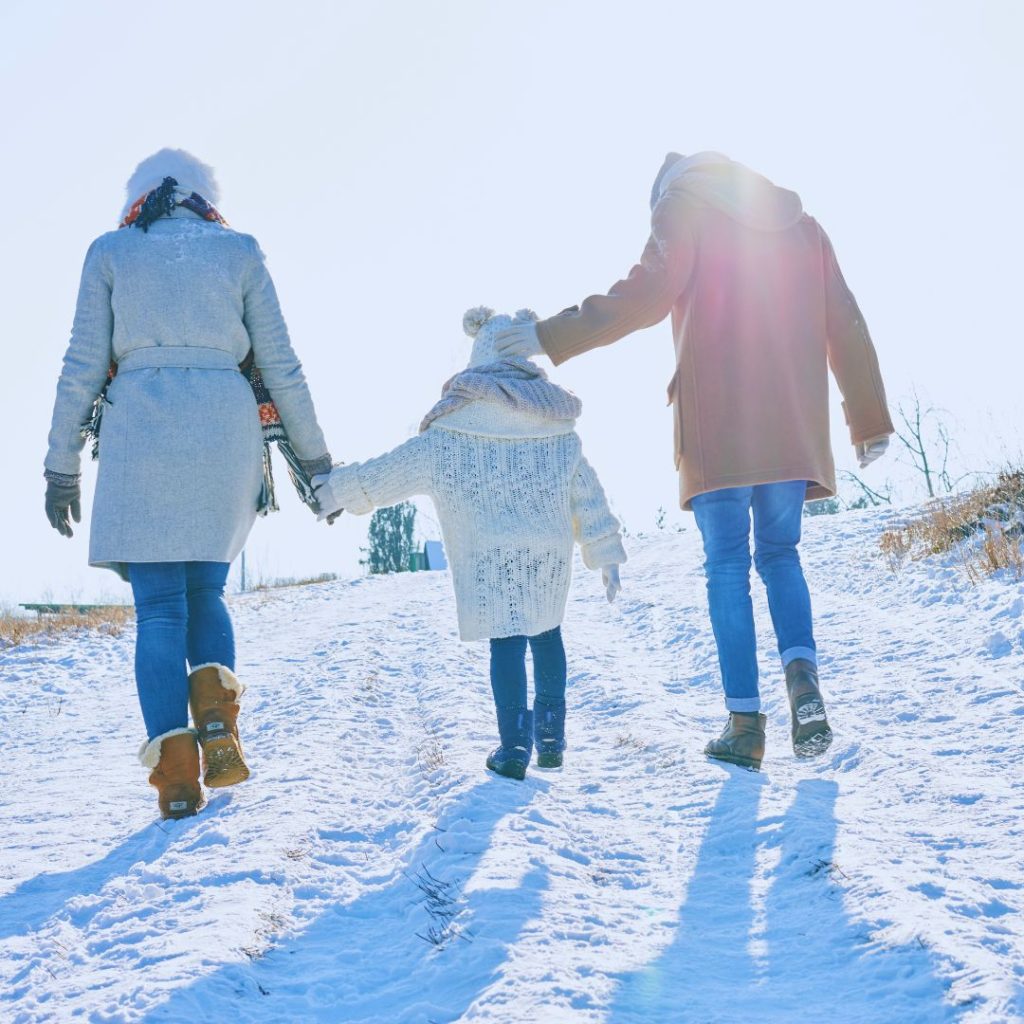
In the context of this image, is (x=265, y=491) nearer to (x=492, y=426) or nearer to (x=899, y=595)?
(x=492, y=426)

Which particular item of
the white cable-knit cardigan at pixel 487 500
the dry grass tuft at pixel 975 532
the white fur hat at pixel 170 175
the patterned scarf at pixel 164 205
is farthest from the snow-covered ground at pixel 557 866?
the white fur hat at pixel 170 175

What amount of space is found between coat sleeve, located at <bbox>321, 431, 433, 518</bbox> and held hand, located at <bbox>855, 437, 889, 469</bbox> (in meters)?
1.71

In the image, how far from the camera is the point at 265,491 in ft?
12.6

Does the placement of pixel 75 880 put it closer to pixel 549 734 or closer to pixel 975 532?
pixel 549 734

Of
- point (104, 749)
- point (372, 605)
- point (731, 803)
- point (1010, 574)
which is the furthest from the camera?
point (372, 605)

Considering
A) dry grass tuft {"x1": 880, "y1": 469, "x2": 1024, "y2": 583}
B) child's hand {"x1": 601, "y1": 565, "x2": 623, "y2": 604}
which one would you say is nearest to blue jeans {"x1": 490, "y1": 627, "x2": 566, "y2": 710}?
child's hand {"x1": 601, "y1": 565, "x2": 623, "y2": 604}

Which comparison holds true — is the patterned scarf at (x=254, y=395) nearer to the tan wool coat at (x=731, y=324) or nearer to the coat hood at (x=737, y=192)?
the tan wool coat at (x=731, y=324)

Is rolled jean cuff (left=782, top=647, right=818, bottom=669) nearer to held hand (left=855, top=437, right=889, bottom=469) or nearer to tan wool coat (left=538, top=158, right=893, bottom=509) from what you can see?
tan wool coat (left=538, top=158, right=893, bottom=509)

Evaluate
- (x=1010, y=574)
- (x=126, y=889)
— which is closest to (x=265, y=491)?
(x=126, y=889)

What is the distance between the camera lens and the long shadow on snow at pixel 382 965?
1.77 m

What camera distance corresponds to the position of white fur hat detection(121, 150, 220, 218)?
12.5 feet

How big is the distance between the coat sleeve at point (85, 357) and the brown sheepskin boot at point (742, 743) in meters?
2.42

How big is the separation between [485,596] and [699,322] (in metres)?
1.26

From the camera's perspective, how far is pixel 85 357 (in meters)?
3.50
